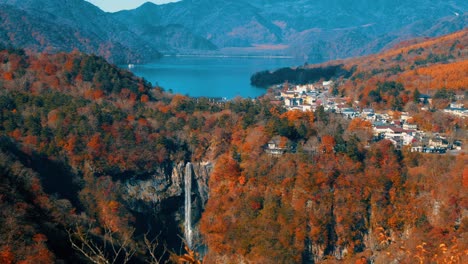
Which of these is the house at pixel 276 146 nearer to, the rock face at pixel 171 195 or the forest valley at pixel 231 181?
the forest valley at pixel 231 181

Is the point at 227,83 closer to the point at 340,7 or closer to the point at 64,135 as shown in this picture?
the point at 64,135

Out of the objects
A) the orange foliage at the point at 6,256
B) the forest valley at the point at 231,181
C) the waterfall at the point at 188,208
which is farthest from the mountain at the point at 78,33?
the orange foliage at the point at 6,256

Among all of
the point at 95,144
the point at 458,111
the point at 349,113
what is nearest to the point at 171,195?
the point at 95,144

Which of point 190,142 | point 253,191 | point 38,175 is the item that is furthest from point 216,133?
point 38,175

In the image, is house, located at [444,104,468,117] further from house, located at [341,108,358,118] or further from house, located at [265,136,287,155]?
house, located at [265,136,287,155]

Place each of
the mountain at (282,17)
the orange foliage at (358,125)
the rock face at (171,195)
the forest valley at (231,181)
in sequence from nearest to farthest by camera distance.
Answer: the forest valley at (231,181)
the rock face at (171,195)
the orange foliage at (358,125)
the mountain at (282,17)

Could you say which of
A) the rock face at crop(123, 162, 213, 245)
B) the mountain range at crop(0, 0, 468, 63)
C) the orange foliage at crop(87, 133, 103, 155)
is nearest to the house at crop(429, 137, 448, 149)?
the rock face at crop(123, 162, 213, 245)

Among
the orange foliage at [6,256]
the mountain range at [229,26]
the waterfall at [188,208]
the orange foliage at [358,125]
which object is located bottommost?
the waterfall at [188,208]
